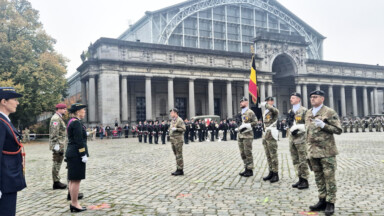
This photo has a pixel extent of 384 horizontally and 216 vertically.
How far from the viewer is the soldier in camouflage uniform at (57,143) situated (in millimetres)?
7633

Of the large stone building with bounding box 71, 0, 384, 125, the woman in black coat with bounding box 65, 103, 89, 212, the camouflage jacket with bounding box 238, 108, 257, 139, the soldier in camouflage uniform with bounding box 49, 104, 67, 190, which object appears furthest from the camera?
the large stone building with bounding box 71, 0, 384, 125

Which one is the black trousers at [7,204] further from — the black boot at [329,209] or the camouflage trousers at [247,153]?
the camouflage trousers at [247,153]

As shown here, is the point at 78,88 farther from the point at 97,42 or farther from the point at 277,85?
the point at 277,85

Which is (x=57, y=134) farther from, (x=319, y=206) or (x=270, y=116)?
(x=319, y=206)

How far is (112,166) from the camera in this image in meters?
10.9

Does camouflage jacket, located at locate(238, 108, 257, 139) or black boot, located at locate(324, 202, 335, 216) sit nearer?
black boot, located at locate(324, 202, 335, 216)

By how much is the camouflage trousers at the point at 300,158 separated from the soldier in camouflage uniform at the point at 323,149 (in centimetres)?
152

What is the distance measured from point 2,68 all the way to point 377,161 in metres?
30.7

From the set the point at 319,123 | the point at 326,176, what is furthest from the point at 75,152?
the point at 326,176

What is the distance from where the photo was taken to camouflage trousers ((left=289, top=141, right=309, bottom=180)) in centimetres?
686

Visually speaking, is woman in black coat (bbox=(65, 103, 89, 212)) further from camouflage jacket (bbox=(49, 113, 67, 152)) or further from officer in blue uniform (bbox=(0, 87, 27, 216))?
camouflage jacket (bbox=(49, 113, 67, 152))

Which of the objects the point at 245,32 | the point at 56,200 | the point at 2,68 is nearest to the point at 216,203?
the point at 56,200

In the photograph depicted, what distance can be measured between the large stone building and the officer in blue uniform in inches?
1197

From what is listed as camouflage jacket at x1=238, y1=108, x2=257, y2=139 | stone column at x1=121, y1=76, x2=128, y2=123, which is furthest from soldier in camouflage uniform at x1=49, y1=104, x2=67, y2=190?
stone column at x1=121, y1=76, x2=128, y2=123
